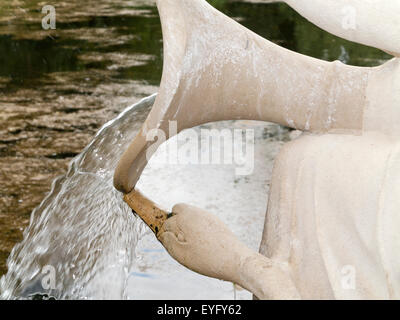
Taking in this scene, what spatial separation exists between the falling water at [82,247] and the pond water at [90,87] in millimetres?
107

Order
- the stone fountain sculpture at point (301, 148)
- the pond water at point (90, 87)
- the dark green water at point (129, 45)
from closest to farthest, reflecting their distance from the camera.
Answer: the stone fountain sculpture at point (301, 148), the pond water at point (90, 87), the dark green water at point (129, 45)

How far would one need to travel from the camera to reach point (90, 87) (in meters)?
3.69

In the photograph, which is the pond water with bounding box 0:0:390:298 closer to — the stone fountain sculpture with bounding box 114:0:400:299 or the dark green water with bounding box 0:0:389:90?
the dark green water with bounding box 0:0:389:90

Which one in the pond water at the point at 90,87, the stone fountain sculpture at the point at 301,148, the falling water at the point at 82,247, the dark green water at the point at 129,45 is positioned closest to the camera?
the stone fountain sculpture at the point at 301,148

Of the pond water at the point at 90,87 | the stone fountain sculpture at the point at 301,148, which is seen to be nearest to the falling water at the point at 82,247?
the pond water at the point at 90,87

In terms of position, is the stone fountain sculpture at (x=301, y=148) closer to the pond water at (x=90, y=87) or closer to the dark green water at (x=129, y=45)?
the pond water at (x=90, y=87)

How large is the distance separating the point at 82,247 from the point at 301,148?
1001mm

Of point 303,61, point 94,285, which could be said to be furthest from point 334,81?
point 94,285

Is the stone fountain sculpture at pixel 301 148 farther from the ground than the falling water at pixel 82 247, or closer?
farther from the ground

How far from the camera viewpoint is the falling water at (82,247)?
1.87 meters

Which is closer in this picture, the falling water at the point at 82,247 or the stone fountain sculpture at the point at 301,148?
the stone fountain sculpture at the point at 301,148
